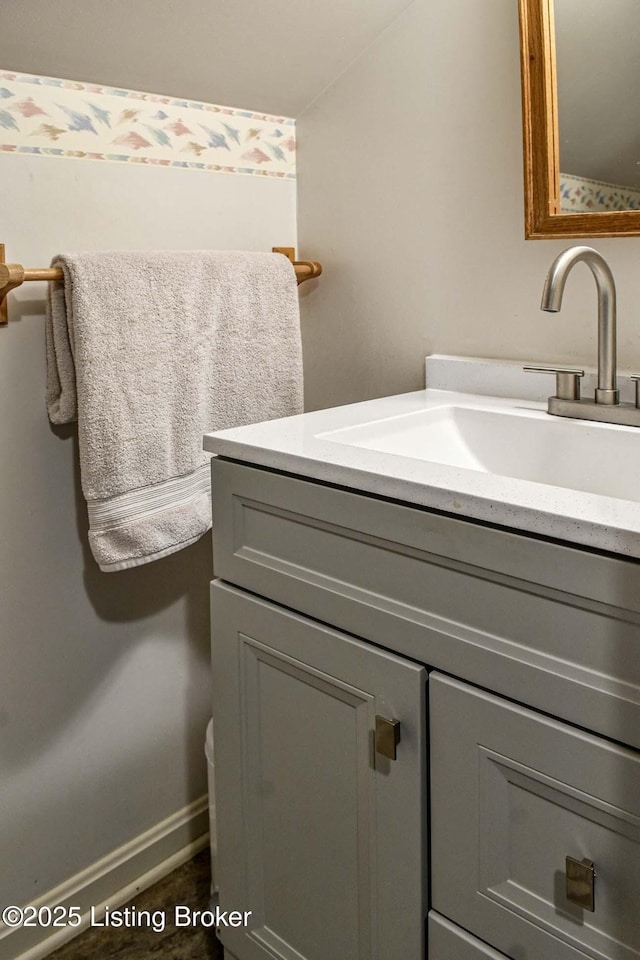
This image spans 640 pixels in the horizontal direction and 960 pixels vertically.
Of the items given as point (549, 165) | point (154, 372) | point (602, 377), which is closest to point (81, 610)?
point (154, 372)

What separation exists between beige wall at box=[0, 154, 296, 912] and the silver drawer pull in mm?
900

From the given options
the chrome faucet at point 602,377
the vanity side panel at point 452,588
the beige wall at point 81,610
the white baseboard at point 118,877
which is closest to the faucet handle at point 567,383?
the chrome faucet at point 602,377

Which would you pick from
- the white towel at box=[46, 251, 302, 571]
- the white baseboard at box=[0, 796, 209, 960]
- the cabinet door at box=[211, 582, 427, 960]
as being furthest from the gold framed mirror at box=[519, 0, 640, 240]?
the white baseboard at box=[0, 796, 209, 960]

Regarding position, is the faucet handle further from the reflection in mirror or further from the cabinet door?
the cabinet door

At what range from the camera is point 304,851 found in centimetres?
102

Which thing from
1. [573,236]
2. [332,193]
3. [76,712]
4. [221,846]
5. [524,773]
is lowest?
[221,846]

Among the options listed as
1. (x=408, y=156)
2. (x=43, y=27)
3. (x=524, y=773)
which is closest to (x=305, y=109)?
(x=408, y=156)

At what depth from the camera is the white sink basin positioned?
1.05 m

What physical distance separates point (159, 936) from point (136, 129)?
4.46 feet

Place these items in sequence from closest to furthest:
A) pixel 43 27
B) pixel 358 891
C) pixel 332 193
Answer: pixel 358 891 → pixel 43 27 → pixel 332 193

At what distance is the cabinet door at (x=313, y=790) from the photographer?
888 millimetres

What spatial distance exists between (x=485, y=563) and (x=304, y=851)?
492 millimetres

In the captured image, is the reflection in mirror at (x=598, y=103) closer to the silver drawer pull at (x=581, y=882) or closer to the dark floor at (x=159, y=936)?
the silver drawer pull at (x=581, y=882)

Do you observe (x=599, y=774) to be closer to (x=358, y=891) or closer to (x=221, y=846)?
(x=358, y=891)
